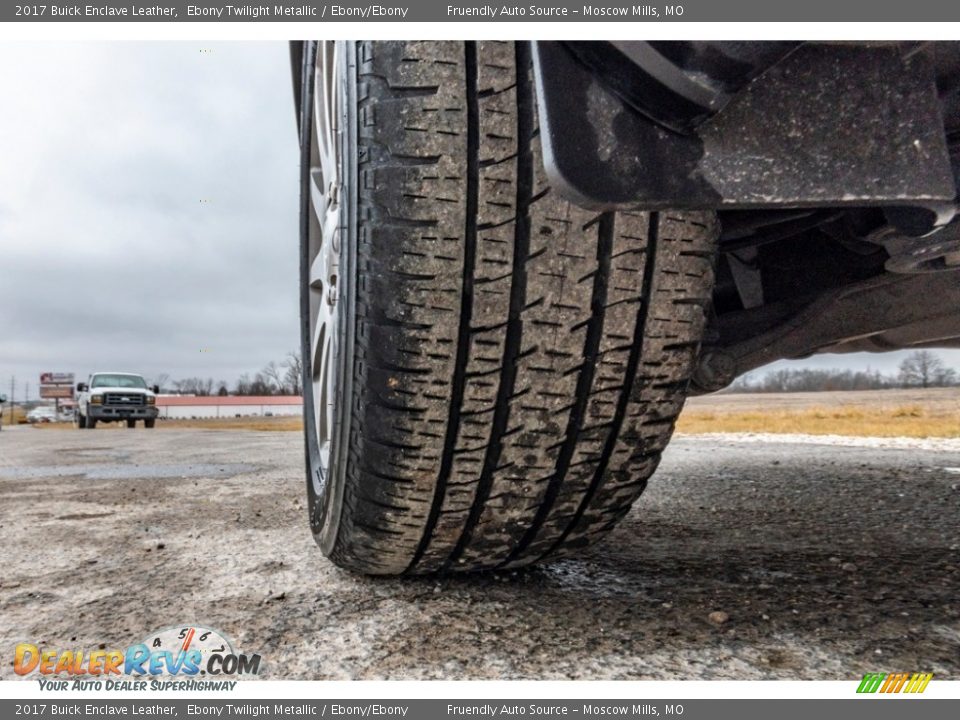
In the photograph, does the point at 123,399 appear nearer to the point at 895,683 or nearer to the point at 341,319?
the point at 341,319

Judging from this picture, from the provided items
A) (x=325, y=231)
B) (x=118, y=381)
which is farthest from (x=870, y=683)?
(x=118, y=381)

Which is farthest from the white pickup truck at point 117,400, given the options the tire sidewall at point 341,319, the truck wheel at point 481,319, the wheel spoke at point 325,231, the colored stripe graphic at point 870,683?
the colored stripe graphic at point 870,683

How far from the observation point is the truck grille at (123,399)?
12.3 metres

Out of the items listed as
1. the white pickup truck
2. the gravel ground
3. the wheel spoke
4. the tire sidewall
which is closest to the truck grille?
the white pickup truck

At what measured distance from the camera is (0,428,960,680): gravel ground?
2.94 ft

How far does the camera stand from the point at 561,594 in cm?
116

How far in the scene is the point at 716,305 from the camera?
1636mm

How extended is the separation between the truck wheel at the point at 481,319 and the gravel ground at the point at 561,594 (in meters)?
0.15

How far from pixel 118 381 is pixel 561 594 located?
13.5 meters

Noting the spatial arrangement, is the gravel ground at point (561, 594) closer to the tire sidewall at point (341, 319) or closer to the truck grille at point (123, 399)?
the tire sidewall at point (341, 319)
